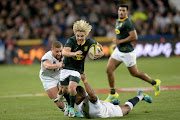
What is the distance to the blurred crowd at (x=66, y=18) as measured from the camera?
2266 centimetres

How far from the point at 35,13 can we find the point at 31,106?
15.4 meters

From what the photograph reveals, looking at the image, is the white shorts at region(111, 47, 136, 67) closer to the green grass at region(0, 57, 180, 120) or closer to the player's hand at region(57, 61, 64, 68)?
the green grass at region(0, 57, 180, 120)

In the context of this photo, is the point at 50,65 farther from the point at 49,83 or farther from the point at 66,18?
the point at 66,18

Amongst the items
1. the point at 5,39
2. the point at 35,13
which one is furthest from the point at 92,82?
the point at 35,13

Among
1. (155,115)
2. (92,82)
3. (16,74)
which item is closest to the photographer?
(155,115)

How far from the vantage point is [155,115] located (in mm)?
7387

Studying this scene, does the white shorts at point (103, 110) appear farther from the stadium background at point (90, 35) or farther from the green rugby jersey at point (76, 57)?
the stadium background at point (90, 35)

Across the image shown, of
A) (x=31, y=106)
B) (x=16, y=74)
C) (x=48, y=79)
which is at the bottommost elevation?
(x=16, y=74)

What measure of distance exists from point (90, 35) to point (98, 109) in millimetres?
15730

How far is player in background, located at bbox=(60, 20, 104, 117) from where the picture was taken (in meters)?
7.52

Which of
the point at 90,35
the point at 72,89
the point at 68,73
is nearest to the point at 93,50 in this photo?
the point at 68,73

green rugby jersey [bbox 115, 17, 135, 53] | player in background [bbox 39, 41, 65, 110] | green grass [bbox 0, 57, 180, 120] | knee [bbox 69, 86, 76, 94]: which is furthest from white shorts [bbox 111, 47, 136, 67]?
knee [bbox 69, 86, 76, 94]

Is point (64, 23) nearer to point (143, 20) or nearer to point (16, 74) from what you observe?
point (143, 20)

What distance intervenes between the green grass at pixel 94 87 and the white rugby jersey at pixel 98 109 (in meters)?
0.26
